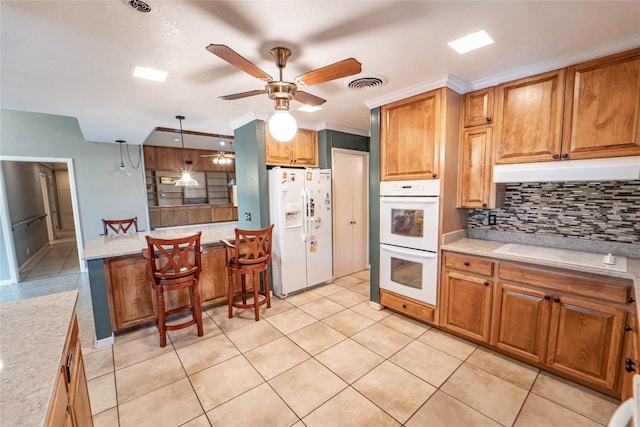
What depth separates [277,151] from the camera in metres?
3.58

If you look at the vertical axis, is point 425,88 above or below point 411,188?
above

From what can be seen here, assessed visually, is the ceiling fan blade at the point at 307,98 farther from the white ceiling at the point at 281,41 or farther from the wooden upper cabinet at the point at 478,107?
the wooden upper cabinet at the point at 478,107

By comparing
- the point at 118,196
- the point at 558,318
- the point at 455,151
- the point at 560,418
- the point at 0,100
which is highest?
the point at 0,100

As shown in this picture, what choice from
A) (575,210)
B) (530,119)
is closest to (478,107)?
(530,119)

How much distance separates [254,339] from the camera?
257cm

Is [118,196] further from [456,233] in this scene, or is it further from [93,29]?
[456,233]

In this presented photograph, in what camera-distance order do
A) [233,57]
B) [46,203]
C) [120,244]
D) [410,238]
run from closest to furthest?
[233,57] → [410,238] → [120,244] → [46,203]

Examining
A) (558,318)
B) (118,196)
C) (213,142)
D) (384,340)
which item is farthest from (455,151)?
(118,196)

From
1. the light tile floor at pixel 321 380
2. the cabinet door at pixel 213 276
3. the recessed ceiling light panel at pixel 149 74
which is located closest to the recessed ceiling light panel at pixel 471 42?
the recessed ceiling light panel at pixel 149 74

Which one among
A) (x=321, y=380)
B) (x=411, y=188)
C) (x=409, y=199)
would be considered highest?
(x=411, y=188)

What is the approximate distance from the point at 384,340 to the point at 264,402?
1.23 m

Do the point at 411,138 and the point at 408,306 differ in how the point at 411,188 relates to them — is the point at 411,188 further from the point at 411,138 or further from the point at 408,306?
the point at 408,306

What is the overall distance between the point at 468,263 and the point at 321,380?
1593 millimetres

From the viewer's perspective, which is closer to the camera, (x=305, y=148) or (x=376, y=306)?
(x=376, y=306)
